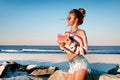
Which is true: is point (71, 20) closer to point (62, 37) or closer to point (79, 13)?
point (79, 13)

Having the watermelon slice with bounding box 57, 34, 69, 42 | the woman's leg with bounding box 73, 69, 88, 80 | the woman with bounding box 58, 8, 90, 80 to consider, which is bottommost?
the woman's leg with bounding box 73, 69, 88, 80

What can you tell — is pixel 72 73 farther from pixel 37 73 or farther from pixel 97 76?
pixel 37 73

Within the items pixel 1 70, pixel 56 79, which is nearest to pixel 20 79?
pixel 56 79

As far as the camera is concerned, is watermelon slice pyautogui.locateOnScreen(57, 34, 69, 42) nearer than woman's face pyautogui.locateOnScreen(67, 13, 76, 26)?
Yes

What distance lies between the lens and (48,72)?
1482cm


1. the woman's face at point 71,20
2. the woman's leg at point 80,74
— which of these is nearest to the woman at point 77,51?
the woman's leg at point 80,74

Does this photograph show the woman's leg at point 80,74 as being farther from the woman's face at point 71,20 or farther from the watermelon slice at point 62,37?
the woman's face at point 71,20

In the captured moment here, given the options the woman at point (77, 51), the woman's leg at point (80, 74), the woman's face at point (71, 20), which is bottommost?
Result: the woman's leg at point (80, 74)

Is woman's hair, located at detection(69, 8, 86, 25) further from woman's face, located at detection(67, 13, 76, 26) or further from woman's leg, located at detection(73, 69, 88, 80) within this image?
woman's leg, located at detection(73, 69, 88, 80)

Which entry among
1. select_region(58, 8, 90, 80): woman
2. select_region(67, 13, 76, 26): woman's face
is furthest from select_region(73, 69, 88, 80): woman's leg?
select_region(67, 13, 76, 26): woman's face

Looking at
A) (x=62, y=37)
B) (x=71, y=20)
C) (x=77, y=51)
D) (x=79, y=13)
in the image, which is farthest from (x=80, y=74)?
(x=79, y=13)

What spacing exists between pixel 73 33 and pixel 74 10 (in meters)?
0.39

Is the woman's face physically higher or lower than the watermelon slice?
higher

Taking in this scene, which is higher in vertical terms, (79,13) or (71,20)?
(79,13)
